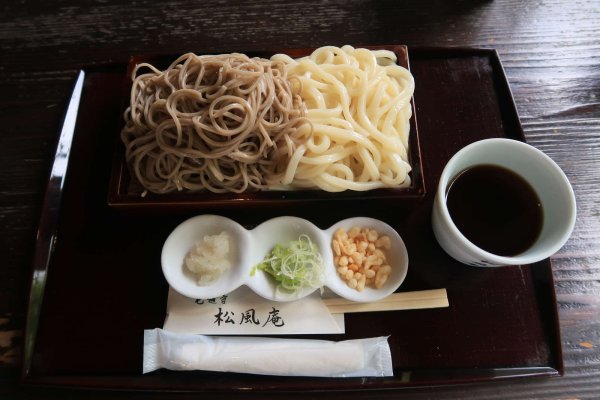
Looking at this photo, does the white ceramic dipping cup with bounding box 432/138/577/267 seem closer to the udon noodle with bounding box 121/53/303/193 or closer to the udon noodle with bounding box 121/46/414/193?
the udon noodle with bounding box 121/46/414/193

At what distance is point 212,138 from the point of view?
4.95ft

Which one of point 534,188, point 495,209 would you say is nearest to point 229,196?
point 495,209

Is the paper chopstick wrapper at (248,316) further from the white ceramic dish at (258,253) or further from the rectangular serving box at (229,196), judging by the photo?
the rectangular serving box at (229,196)

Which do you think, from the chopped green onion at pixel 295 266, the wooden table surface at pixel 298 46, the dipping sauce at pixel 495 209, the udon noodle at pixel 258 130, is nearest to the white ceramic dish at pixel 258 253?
the chopped green onion at pixel 295 266

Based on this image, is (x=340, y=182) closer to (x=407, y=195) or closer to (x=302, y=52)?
(x=407, y=195)

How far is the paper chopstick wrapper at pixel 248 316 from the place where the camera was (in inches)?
57.5

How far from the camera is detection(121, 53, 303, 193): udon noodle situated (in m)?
1.48

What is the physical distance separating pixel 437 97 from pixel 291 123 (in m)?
0.78

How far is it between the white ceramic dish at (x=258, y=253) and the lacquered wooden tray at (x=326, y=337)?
8 cm

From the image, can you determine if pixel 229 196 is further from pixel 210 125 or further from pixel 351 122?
pixel 351 122

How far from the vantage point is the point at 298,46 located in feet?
7.02

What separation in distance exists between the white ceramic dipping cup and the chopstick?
0.17 metres

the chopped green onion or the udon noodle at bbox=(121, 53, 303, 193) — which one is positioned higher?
the udon noodle at bbox=(121, 53, 303, 193)

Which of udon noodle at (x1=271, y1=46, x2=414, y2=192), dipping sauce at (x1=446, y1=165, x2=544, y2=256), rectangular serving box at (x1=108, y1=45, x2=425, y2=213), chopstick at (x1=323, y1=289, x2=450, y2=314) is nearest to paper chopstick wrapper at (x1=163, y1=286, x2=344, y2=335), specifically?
chopstick at (x1=323, y1=289, x2=450, y2=314)
